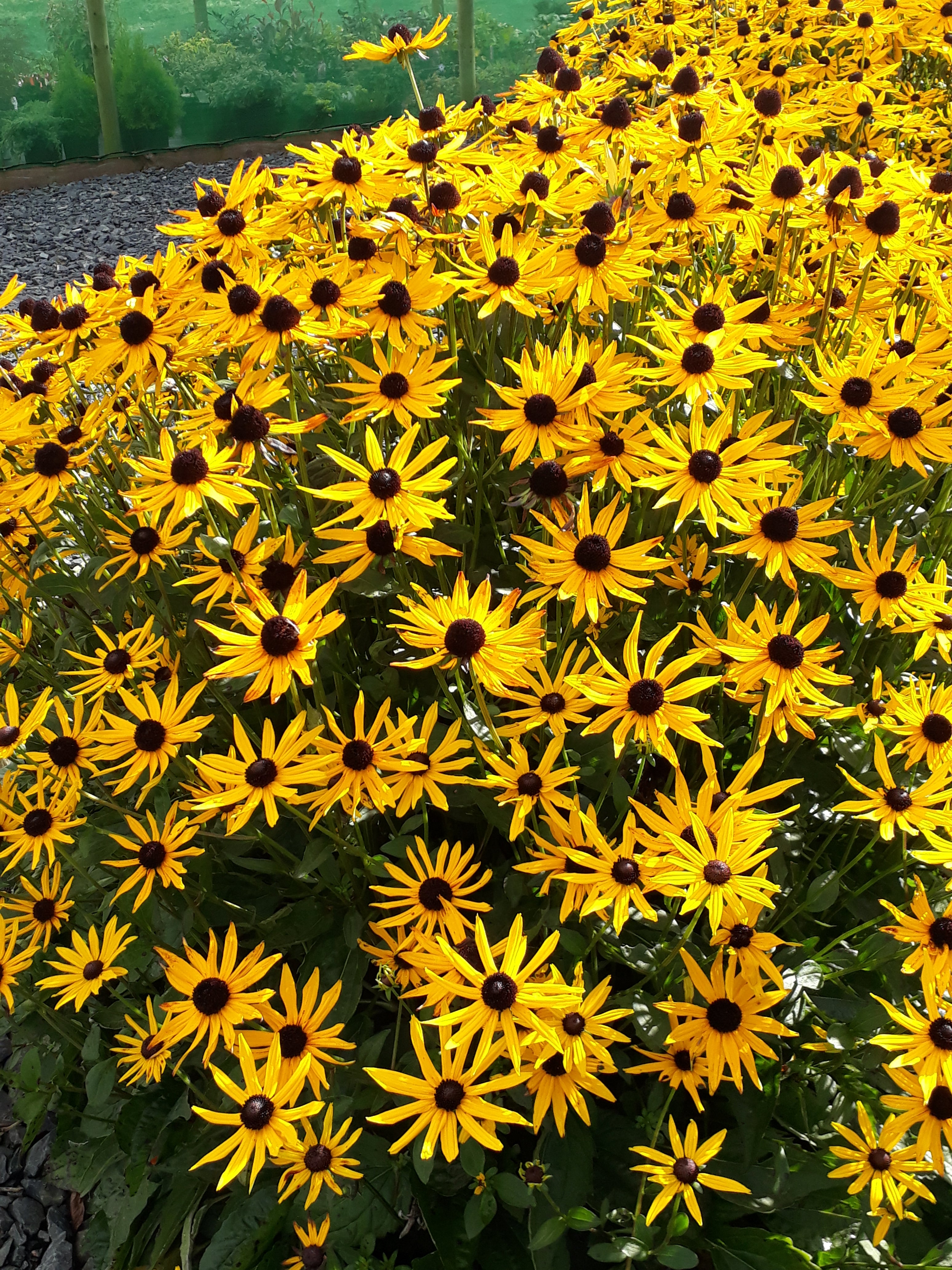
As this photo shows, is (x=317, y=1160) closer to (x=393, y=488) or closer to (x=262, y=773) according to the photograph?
(x=262, y=773)

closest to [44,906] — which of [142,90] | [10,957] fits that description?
[10,957]

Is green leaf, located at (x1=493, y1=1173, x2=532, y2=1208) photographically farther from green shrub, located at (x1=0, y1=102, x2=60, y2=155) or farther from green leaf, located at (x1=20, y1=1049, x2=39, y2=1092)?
green shrub, located at (x1=0, y1=102, x2=60, y2=155)

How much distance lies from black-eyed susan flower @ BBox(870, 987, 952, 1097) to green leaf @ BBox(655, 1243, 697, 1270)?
0.46m

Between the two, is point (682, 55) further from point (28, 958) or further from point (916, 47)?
point (28, 958)

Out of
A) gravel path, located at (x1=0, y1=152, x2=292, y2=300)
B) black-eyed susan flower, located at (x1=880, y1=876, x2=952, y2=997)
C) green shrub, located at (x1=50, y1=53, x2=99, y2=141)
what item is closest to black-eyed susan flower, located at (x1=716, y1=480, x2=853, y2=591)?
black-eyed susan flower, located at (x1=880, y1=876, x2=952, y2=997)

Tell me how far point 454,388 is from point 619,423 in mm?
632

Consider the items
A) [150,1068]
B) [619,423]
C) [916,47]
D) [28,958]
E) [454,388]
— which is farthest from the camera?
[916,47]

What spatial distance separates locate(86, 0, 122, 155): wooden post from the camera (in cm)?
1068

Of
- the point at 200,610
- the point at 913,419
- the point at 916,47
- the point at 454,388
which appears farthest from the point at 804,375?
the point at 916,47

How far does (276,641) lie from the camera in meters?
1.65

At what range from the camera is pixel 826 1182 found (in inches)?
69.8

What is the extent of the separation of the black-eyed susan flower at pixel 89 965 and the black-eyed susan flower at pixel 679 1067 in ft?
3.43

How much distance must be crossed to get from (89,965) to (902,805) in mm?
1609

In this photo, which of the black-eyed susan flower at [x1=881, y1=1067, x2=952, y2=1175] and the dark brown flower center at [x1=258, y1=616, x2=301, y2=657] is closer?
the black-eyed susan flower at [x1=881, y1=1067, x2=952, y2=1175]
